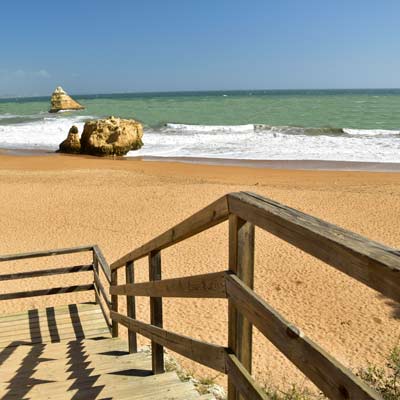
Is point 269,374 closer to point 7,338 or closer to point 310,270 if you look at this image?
point 7,338

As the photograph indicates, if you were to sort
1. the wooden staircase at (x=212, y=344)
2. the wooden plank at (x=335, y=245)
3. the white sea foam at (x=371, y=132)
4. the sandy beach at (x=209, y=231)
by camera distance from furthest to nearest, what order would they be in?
1. the white sea foam at (x=371, y=132)
2. the sandy beach at (x=209, y=231)
3. the wooden staircase at (x=212, y=344)
4. the wooden plank at (x=335, y=245)

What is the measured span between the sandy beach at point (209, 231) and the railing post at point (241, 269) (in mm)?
3704

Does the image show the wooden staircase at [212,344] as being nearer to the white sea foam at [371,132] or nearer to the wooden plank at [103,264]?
the wooden plank at [103,264]

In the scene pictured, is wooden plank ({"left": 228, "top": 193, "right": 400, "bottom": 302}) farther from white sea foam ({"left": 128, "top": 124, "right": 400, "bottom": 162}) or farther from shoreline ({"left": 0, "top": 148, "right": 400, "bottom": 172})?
white sea foam ({"left": 128, "top": 124, "right": 400, "bottom": 162})

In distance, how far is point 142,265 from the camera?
1017 centimetres

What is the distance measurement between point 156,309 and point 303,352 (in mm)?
2188

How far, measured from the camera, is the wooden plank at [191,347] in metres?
2.24

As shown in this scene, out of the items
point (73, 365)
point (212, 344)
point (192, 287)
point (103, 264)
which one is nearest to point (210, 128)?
point (103, 264)

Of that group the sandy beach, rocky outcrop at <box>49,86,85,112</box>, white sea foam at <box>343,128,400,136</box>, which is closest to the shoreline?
the sandy beach

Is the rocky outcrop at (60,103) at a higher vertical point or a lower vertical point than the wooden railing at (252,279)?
higher

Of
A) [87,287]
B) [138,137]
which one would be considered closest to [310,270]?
[87,287]

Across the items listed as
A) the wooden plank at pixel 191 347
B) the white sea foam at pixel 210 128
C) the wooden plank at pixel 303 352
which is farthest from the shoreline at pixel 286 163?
the wooden plank at pixel 303 352

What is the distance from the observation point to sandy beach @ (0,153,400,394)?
7070mm

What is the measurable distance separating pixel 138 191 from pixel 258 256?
726cm
